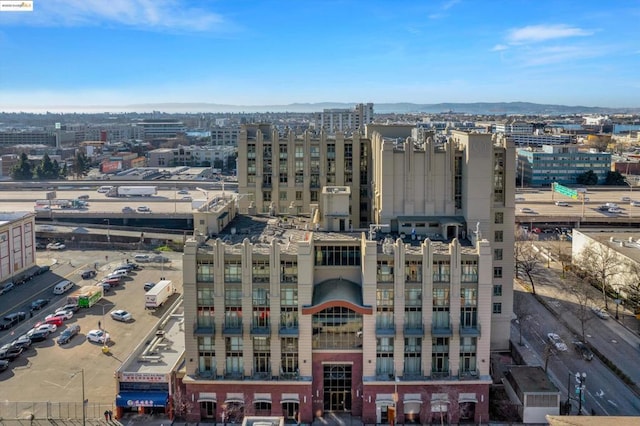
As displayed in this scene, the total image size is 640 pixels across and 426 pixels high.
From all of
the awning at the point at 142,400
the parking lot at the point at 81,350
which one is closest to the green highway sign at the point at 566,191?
the parking lot at the point at 81,350

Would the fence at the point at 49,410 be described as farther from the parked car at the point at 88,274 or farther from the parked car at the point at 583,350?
the parked car at the point at 583,350

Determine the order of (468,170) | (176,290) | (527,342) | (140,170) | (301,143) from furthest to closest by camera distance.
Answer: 1. (140,170)
2. (176,290)
3. (301,143)
4. (527,342)
5. (468,170)

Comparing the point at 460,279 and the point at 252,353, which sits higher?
the point at 460,279

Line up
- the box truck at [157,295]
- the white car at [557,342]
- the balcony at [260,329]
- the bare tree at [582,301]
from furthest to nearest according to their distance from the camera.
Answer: the box truck at [157,295]
the bare tree at [582,301]
the white car at [557,342]
the balcony at [260,329]

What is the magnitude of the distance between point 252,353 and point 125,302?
89.3ft

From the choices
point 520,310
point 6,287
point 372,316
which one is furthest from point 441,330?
point 6,287

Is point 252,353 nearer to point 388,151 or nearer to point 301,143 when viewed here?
point 388,151

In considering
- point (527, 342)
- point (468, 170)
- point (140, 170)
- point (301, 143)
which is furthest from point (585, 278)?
point (140, 170)

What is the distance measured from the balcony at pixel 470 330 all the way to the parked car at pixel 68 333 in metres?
31.2

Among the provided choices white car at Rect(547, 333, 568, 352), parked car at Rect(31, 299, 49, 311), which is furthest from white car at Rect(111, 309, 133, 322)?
white car at Rect(547, 333, 568, 352)

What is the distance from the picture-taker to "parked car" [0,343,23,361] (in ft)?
144

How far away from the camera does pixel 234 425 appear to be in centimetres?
3506

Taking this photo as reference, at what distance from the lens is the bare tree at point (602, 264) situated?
5903 cm

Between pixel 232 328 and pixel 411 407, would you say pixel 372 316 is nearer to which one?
pixel 411 407
